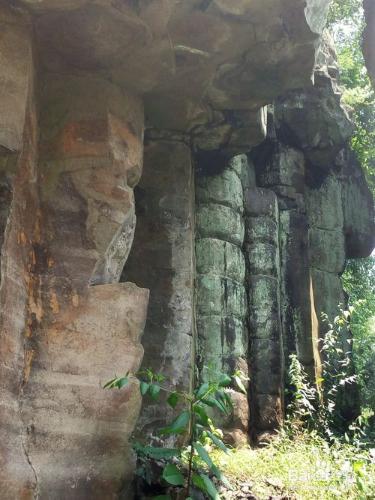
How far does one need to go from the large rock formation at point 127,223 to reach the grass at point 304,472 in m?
0.70

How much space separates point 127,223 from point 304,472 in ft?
6.29

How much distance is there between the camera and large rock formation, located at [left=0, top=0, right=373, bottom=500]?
3494 millimetres

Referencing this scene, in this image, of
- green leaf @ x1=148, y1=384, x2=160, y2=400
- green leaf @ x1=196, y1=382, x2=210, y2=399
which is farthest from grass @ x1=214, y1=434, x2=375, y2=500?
green leaf @ x1=148, y1=384, x2=160, y2=400

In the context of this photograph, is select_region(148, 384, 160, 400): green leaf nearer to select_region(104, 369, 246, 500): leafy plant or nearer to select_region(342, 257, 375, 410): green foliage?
select_region(104, 369, 246, 500): leafy plant

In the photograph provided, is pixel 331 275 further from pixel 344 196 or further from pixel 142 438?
pixel 142 438

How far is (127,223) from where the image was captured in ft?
14.0

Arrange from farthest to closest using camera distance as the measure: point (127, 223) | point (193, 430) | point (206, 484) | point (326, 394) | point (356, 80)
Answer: point (356, 80)
point (326, 394)
point (127, 223)
point (193, 430)
point (206, 484)

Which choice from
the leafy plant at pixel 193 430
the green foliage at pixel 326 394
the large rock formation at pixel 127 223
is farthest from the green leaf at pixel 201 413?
the green foliage at pixel 326 394

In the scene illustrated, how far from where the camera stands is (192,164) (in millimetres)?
5809

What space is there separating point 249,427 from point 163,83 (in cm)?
303

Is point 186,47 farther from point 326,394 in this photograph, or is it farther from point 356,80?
point 356,80

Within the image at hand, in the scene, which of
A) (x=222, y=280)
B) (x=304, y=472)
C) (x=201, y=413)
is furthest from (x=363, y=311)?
(x=201, y=413)

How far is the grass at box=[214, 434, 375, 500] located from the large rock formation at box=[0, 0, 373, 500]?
0.70 m

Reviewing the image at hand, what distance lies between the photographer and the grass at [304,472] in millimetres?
3838
